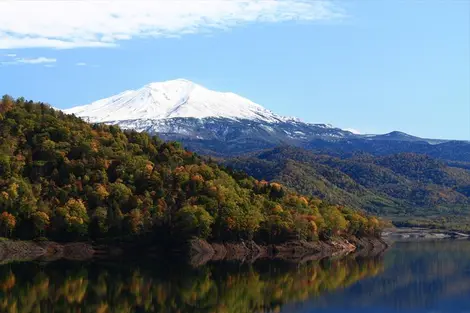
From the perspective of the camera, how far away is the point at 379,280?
287ft

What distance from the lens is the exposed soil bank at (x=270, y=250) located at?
114 m

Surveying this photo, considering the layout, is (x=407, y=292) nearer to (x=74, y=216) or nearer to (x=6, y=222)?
(x=74, y=216)

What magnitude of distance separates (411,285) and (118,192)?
51793 millimetres

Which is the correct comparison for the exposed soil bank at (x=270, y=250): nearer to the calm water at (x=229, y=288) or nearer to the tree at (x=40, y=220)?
the calm water at (x=229, y=288)

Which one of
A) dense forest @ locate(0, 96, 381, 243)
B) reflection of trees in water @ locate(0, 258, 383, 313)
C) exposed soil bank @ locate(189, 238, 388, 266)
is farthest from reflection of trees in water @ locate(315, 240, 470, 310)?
dense forest @ locate(0, 96, 381, 243)

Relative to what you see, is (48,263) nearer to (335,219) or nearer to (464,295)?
(464,295)

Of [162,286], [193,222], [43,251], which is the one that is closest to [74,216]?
[43,251]

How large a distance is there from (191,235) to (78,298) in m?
55.2

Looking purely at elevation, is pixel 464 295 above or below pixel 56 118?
below

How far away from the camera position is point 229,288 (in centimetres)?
7331

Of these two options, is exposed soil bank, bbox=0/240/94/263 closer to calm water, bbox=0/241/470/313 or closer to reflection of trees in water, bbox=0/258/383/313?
calm water, bbox=0/241/470/313

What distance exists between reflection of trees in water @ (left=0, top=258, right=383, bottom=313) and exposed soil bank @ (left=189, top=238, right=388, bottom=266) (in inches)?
571

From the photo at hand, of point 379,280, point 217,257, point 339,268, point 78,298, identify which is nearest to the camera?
point 78,298

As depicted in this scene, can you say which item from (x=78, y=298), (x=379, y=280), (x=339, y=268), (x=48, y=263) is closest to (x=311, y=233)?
(x=339, y=268)
